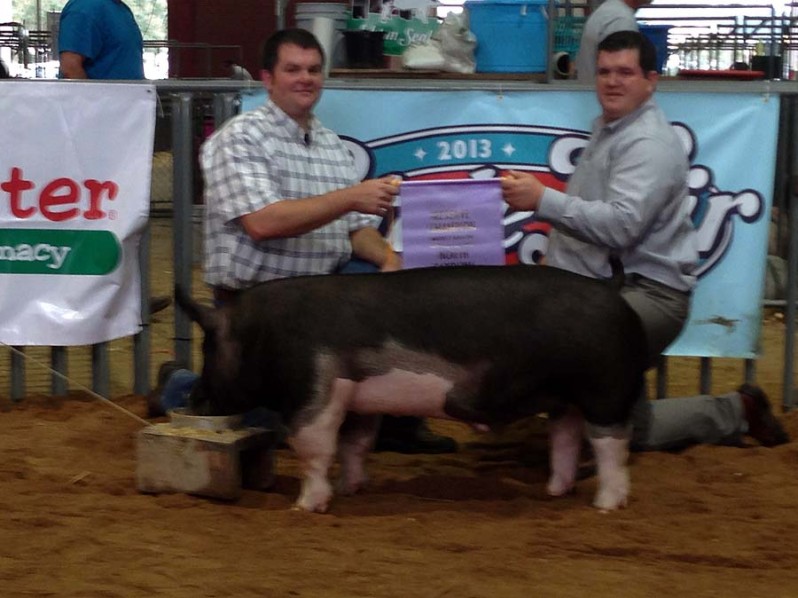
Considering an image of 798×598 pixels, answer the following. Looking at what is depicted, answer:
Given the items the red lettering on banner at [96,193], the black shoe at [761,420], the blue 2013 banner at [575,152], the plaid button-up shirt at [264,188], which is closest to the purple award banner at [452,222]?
the plaid button-up shirt at [264,188]

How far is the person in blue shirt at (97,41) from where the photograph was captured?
7023 millimetres

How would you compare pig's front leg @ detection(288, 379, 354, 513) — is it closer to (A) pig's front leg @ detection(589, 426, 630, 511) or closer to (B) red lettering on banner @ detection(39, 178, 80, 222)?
(A) pig's front leg @ detection(589, 426, 630, 511)

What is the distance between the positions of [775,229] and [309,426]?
307 centimetres

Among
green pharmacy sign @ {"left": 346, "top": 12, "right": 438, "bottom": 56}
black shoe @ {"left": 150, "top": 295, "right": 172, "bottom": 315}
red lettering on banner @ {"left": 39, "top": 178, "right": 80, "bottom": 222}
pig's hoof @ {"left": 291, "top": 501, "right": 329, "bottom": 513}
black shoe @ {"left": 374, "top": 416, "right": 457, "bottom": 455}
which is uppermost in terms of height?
green pharmacy sign @ {"left": 346, "top": 12, "right": 438, "bottom": 56}

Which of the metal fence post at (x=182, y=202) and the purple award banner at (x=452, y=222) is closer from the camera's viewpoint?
the purple award banner at (x=452, y=222)

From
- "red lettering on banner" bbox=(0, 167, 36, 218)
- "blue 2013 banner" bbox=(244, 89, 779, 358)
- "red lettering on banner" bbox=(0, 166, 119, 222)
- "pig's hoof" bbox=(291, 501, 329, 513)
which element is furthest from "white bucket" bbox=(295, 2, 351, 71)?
"pig's hoof" bbox=(291, 501, 329, 513)

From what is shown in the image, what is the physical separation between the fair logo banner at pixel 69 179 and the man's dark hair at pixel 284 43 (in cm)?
101

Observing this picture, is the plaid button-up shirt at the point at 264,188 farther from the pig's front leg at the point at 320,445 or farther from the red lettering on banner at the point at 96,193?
the red lettering on banner at the point at 96,193

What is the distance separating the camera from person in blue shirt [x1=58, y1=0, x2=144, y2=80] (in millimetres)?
7023

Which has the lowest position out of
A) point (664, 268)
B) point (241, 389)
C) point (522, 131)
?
point (241, 389)

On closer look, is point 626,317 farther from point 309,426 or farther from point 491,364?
point 309,426

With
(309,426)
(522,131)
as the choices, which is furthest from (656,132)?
(309,426)

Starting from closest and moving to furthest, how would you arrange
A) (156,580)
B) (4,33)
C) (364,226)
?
(156,580)
(364,226)
(4,33)

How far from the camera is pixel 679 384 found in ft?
22.7
